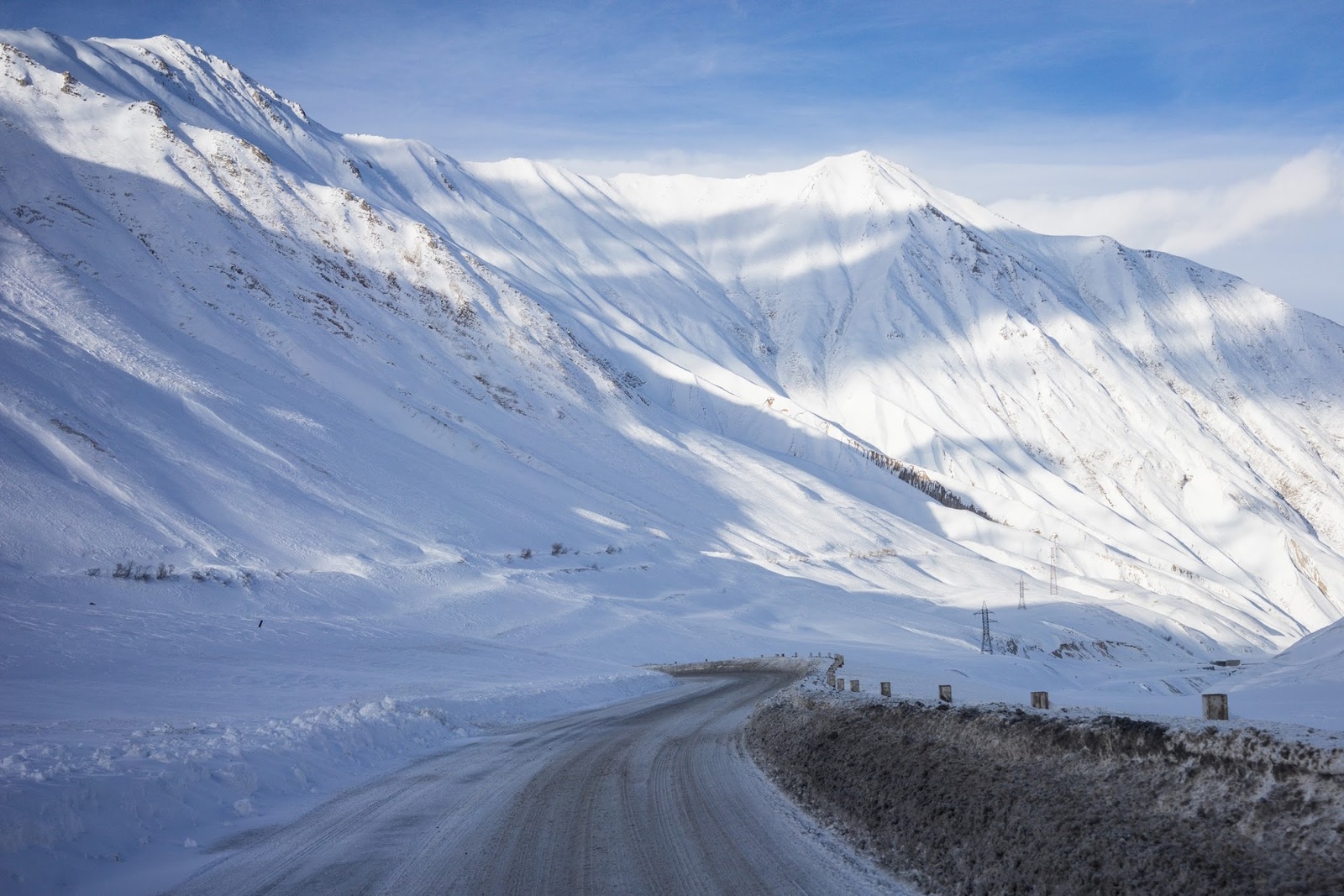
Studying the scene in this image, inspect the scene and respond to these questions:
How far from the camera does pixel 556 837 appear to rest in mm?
9961

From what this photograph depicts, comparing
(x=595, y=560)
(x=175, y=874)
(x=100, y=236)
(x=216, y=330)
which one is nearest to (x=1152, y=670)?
(x=595, y=560)

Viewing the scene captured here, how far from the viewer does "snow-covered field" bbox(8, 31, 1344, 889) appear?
20266mm

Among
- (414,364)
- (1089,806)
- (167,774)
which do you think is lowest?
(167,774)

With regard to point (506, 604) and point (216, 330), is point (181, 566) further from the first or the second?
point (216, 330)

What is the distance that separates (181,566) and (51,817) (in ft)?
128

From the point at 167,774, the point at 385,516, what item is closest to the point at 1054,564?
the point at 385,516

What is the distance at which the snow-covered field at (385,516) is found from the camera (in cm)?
2027

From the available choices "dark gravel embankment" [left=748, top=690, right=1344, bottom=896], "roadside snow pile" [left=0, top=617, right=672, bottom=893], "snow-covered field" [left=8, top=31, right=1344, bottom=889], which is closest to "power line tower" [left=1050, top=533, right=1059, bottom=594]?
"snow-covered field" [left=8, top=31, right=1344, bottom=889]

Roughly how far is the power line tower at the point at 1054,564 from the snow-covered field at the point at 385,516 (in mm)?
1330

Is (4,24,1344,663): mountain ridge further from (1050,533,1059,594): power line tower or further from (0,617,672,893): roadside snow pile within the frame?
(0,617,672,893): roadside snow pile

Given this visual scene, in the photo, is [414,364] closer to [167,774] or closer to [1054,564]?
[1054,564]

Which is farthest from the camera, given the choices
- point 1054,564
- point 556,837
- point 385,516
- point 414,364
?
point 1054,564

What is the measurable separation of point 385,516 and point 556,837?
2415 inches

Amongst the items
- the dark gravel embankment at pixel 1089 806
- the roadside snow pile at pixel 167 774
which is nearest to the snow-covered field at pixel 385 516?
the roadside snow pile at pixel 167 774
